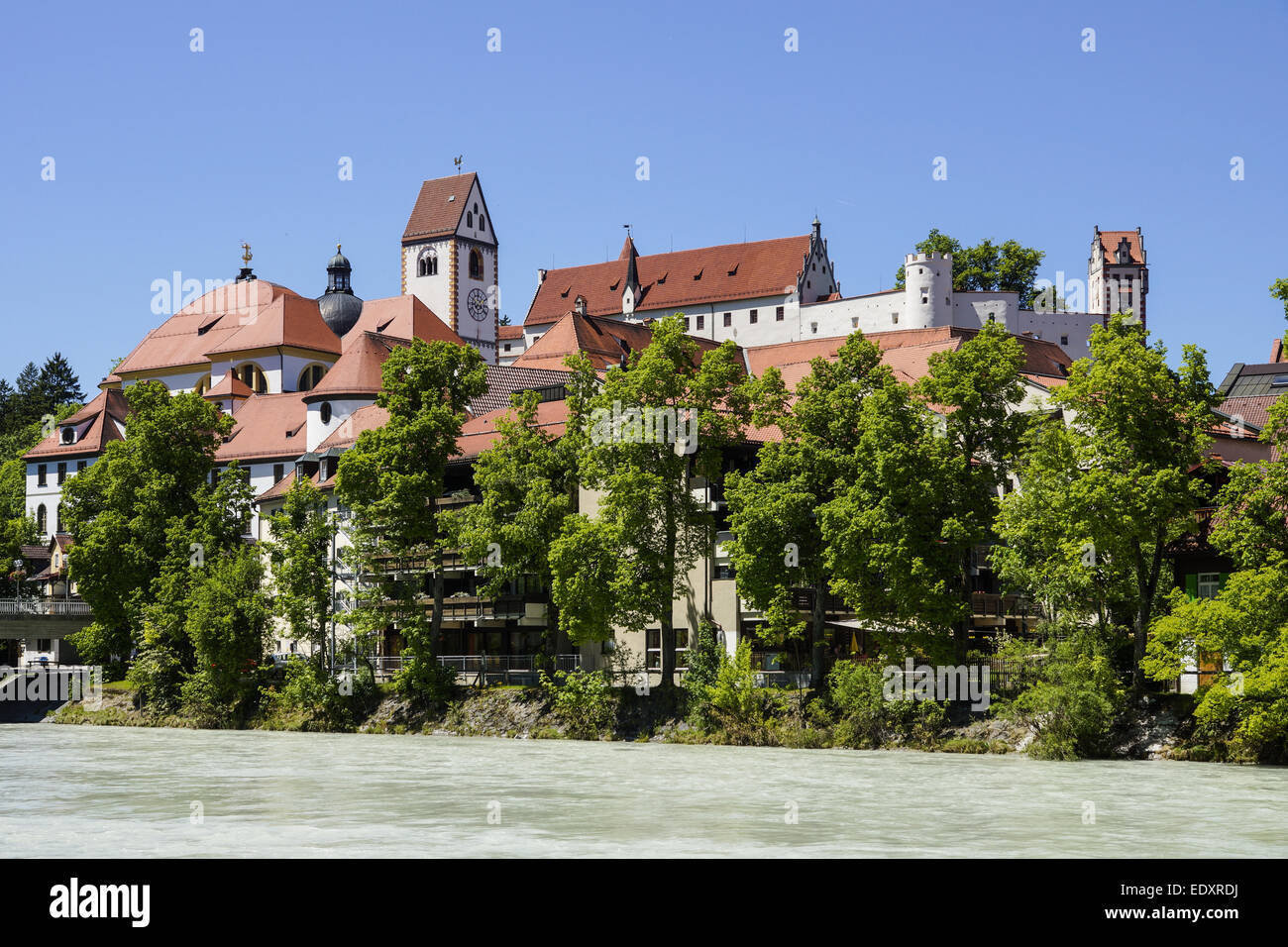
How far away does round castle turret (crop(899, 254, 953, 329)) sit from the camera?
11306cm

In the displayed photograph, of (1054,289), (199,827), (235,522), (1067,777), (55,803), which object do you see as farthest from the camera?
(1054,289)

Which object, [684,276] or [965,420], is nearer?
[965,420]

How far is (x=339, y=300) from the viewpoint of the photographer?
121 m

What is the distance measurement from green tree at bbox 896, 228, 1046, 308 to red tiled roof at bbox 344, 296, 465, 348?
34.9 meters

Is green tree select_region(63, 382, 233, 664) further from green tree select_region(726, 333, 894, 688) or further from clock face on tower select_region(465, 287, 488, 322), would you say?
clock face on tower select_region(465, 287, 488, 322)

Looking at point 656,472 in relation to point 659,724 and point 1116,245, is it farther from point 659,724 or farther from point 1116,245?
point 1116,245

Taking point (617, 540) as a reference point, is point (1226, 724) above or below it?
below

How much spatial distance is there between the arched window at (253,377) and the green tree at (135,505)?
3617cm

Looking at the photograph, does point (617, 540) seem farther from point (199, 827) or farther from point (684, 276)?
point (684, 276)

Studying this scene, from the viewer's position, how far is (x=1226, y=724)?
4041 cm

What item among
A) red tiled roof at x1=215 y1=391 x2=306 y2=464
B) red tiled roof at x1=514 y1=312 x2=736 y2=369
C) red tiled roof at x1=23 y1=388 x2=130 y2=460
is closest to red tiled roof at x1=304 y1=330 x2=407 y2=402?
red tiled roof at x1=215 y1=391 x2=306 y2=464

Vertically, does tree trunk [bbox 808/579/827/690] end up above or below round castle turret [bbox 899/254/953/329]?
below
